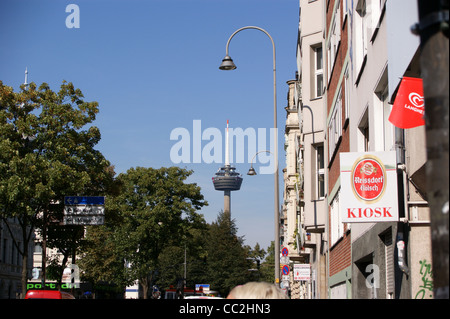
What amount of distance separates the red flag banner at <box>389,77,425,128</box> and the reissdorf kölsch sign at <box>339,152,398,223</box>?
1.69 metres

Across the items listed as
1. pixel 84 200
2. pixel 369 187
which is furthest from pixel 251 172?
pixel 369 187

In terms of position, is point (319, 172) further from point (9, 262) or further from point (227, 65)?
point (9, 262)

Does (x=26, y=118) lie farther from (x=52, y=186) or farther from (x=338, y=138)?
(x=338, y=138)

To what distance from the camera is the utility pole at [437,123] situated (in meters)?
3.29

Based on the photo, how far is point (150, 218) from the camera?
221 feet

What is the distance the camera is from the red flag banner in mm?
9969

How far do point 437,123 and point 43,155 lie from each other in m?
31.0

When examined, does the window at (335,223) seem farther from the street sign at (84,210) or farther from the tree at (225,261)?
the tree at (225,261)

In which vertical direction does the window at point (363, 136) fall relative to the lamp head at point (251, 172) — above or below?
below

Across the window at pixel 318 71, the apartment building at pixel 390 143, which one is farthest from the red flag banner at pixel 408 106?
the window at pixel 318 71

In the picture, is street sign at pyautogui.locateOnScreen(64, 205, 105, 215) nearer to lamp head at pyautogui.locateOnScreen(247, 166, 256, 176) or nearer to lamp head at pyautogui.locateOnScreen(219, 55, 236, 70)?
lamp head at pyautogui.locateOnScreen(219, 55, 236, 70)

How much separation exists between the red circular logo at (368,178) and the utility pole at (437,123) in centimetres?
824

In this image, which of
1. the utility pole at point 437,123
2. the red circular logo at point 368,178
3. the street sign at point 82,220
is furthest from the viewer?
the street sign at point 82,220

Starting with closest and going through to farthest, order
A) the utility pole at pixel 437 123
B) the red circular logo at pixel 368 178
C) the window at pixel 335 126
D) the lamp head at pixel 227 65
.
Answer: the utility pole at pixel 437 123
the red circular logo at pixel 368 178
the window at pixel 335 126
the lamp head at pixel 227 65
